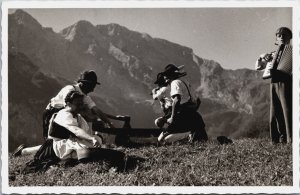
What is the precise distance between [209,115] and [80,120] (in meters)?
2.28

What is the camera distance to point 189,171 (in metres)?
9.47

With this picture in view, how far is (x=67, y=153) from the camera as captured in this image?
947cm

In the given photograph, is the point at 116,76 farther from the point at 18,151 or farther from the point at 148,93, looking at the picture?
the point at 18,151


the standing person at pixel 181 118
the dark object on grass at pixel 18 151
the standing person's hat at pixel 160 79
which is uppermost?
the standing person's hat at pixel 160 79

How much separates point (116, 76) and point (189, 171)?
2267 millimetres

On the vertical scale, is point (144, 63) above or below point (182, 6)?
below

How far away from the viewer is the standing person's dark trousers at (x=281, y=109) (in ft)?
32.4

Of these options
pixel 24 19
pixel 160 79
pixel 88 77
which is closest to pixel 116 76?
pixel 88 77

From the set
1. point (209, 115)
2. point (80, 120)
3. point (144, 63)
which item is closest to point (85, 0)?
point (144, 63)

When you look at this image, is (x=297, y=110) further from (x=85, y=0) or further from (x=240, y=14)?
(x=85, y=0)

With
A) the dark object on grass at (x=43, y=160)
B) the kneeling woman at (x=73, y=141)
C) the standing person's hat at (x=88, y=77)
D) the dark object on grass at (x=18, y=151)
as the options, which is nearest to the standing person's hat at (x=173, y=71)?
the standing person's hat at (x=88, y=77)

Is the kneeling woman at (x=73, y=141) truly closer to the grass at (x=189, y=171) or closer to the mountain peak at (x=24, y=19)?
the grass at (x=189, y=171)

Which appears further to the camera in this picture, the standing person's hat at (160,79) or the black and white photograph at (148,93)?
the standing person's hat at (160,79)

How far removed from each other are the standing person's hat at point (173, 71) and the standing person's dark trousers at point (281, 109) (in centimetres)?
159
